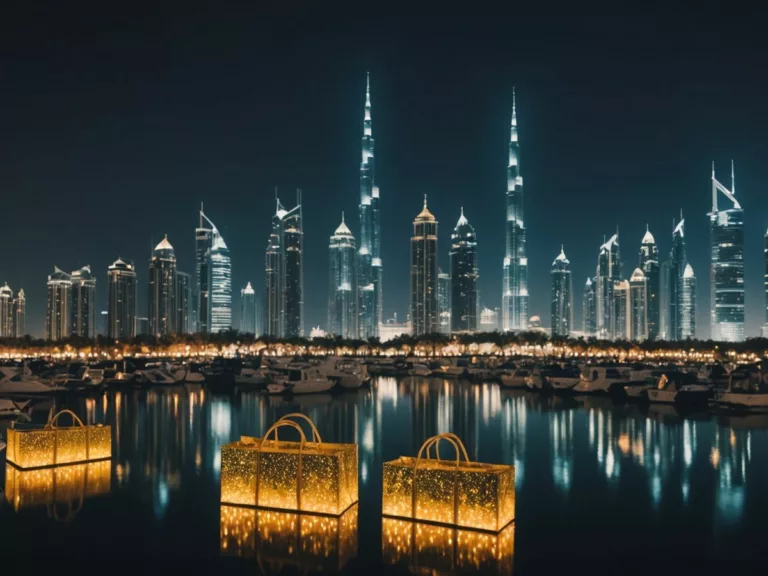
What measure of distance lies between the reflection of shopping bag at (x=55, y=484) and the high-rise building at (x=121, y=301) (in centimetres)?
17901

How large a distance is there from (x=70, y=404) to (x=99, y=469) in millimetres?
19504

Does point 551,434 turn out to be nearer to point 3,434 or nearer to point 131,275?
point 3,434

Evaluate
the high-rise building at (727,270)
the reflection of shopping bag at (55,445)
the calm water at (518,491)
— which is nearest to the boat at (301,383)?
the calm water at (518,491)

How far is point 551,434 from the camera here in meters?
25.3

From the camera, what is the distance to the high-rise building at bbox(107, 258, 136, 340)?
186 meters

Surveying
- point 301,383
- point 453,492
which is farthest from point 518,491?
point 301,383

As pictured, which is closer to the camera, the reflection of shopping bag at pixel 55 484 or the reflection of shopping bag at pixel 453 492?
the reflection of shopping bag at pixel 453 492

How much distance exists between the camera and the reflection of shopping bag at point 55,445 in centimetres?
1612

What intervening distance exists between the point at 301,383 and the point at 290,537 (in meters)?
30.2

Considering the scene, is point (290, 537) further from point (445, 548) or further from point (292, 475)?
point (445, 548)

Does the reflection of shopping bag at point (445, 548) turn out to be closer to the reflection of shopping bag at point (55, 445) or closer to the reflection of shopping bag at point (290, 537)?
the reflection of shopping bag at point (290, 537)

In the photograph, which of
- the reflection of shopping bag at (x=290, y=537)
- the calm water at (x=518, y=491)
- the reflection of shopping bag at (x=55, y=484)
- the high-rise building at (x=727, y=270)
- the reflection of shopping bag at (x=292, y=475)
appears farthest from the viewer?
the high-rise building at (x=727, y=270)

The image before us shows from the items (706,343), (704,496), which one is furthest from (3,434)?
(706,343)

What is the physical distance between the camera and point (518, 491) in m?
15.6
